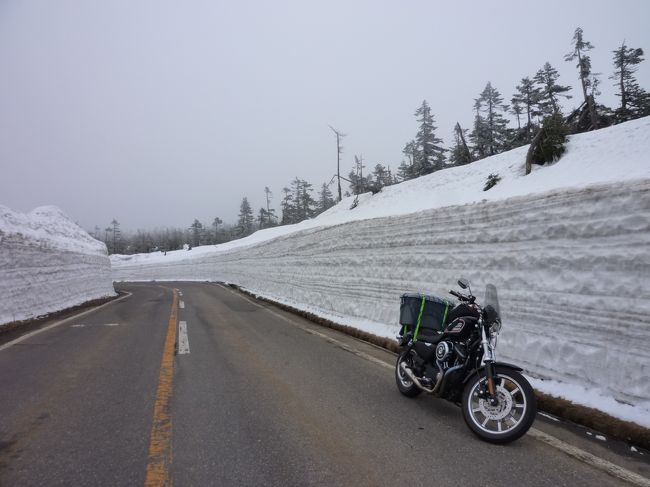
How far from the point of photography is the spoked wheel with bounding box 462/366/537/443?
3451mm

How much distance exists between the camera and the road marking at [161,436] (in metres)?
2.96

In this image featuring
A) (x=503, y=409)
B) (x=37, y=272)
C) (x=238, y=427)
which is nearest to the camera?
(x=503, y=409)

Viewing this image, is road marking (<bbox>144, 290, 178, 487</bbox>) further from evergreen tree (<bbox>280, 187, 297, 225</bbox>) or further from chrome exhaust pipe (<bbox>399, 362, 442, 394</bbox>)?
evergreen tree (<bbox>280, 187, 297, 225</bbox>)

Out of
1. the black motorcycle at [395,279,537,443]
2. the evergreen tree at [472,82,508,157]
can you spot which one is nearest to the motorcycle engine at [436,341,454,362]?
the black motorcycle at [395,279,537,443]

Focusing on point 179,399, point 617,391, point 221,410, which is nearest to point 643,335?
point 617,391

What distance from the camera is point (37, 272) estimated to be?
1243 centimetres

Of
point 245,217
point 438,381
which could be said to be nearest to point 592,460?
point 438,381

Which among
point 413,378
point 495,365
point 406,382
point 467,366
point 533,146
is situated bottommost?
point 406,382

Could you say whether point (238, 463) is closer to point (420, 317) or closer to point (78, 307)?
point (420, 317)

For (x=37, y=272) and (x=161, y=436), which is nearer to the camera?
(x=161, y=436)

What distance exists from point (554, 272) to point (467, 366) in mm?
1958

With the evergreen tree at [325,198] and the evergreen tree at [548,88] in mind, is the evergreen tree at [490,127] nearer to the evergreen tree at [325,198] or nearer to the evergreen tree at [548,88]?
the evergreen tree at [548,88]

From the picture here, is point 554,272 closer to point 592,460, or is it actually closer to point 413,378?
point 413,378

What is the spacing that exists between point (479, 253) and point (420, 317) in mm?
2107
